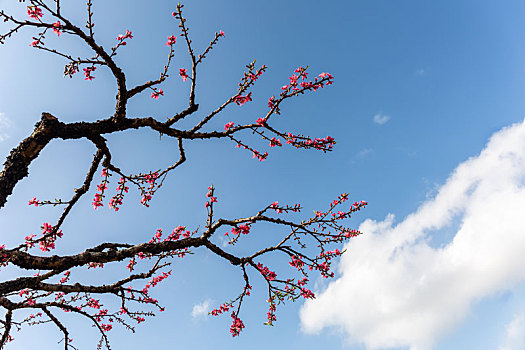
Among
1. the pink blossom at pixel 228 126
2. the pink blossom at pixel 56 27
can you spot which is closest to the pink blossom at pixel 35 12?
the pink blossom at pixel 56 27

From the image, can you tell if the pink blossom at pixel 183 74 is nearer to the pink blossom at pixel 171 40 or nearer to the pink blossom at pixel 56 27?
the pink blossom at pixel 171 40

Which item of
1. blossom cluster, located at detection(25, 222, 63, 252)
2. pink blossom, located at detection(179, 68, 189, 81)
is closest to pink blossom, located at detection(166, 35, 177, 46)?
pink blossom, located at detection(179, 68, 189, 81)

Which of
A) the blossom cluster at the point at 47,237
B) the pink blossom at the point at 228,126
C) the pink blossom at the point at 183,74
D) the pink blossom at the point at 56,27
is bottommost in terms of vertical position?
the blossom cluster at the point at 47,237

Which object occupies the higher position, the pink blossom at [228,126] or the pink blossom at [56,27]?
the pink blossom at [56,27]

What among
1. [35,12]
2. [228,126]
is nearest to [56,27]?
[35,12]

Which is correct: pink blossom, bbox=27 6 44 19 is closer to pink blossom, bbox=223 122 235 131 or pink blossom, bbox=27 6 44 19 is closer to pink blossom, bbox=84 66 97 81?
pink blossom, bbox=84 66 97 81

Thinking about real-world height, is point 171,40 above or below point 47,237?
above

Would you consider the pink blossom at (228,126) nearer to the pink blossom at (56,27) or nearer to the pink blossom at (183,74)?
the pink blossom at (183,74)

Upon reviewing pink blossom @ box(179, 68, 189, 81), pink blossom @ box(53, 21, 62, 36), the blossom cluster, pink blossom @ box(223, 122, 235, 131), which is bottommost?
the blossom cluster

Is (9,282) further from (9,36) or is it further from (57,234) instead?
(9,36)

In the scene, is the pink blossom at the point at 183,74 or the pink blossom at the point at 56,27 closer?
the pink blossom at the point at 56,27

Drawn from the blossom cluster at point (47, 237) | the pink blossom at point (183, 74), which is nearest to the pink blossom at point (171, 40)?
the pink blossom at point (183, 74)

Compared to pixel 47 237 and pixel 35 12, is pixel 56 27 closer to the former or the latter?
pixel 35 12

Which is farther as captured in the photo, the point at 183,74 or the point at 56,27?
the point at 183,74
